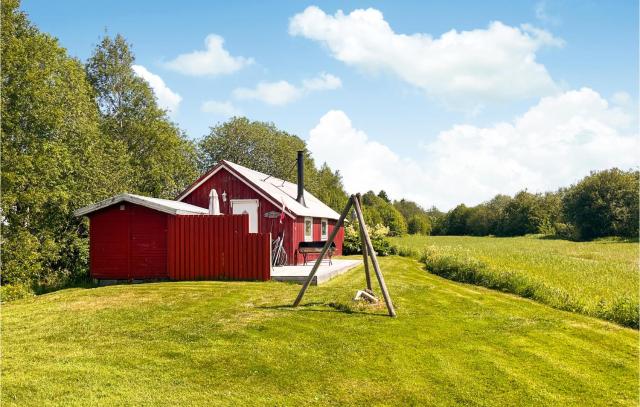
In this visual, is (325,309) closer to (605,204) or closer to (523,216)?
(605,204)

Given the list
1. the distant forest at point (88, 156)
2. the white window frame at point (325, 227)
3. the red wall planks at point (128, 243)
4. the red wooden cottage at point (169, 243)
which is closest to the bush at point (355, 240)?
the distant forest at point (88, 156)

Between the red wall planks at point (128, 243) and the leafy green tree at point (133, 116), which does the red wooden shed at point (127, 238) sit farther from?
the leafy green tree at point (133, 116)

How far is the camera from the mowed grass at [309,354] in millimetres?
5883

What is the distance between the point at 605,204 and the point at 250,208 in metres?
53.3

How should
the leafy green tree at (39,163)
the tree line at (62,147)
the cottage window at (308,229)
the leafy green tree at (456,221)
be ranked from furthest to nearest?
the leafy green tree at (456,221) < the cottage window at (308,229) < the tree line at (62,147) < the leafy green tree at (39,163)

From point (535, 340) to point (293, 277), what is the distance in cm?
809

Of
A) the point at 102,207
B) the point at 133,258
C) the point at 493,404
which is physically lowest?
the point at 493,404

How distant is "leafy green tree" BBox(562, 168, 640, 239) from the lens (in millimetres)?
54781

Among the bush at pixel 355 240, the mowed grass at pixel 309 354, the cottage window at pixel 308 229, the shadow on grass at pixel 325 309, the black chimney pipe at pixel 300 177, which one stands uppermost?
the black chimney pipe at pixel 300 177

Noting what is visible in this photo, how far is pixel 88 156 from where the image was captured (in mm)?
23594

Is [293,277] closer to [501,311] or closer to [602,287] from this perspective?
[501,311]

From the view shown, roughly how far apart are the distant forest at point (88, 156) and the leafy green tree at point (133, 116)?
0.07 m

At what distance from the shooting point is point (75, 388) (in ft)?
19.5

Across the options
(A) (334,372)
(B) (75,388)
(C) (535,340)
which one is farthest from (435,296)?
(B) (75,388)
